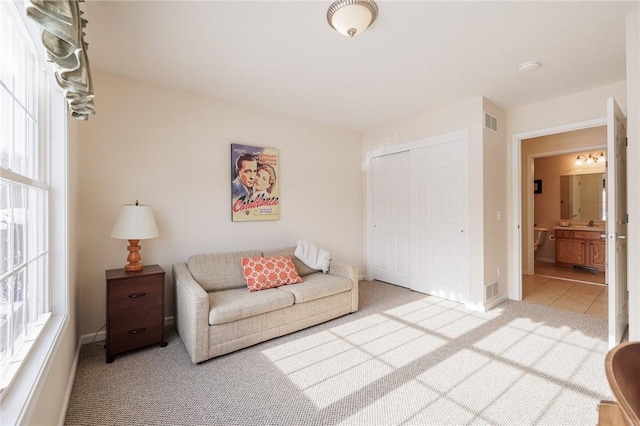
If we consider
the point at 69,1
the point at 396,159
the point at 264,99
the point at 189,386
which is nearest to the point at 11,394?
the point at 189,386

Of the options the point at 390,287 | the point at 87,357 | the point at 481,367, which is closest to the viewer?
the point at 481,367

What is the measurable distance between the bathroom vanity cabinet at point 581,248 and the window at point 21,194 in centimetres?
725

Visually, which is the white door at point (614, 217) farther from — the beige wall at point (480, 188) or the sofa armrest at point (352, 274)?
the sofa armrest at point (352, 274)

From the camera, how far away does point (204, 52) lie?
238 cm

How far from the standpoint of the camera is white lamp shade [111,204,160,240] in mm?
2449

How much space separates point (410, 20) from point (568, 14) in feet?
3.38

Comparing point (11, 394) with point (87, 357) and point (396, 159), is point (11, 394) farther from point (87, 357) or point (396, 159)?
point (396, 159)

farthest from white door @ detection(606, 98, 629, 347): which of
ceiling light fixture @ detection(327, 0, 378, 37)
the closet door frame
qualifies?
the closet door frame

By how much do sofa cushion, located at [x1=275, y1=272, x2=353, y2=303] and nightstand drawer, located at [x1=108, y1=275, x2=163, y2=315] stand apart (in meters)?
1.09

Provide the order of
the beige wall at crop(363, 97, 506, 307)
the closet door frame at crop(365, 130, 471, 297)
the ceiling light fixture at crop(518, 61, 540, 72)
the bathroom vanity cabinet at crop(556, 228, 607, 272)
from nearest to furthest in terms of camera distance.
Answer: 1. the ceiling light fixture at crop(518, 61, 540, 72)
2. the beige wall at crop(363, 97, 506, 307)
3. the closet door frame at crop(365, 130, 471, 297)
4. the bathroom vanity cabinet at crop(556, 228, 607, 272)

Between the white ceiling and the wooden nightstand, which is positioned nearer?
the white ceiling

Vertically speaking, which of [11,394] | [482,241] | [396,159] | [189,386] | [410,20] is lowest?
Answer: [189,386]

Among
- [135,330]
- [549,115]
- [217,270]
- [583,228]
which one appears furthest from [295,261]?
[583,228]

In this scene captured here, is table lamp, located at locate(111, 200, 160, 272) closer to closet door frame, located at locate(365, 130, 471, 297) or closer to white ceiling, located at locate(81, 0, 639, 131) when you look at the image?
white ceiling, located at locate(81, 0, 639, 131)
